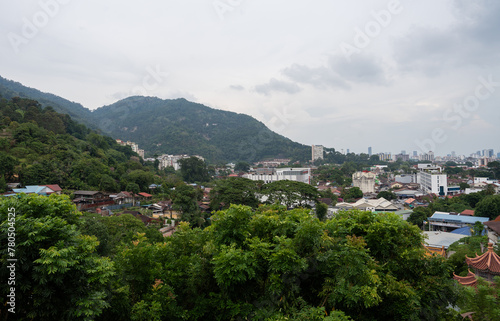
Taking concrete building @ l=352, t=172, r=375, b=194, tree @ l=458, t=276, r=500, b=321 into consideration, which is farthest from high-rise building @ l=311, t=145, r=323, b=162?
tree @ l=458, t=276, r=500, b=321

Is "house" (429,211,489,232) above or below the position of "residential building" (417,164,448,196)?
below

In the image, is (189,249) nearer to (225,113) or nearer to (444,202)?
(444,202)

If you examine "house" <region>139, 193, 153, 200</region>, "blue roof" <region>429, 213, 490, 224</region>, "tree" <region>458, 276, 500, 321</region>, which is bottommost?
"blue roof" <region>429, 213, 490, 224</region>

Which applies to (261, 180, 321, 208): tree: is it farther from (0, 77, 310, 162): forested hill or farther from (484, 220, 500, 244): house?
(0, 77, 310, 162): forested hill

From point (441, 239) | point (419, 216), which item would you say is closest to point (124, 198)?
point (441, 239)

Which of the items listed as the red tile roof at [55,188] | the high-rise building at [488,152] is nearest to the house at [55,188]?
the red tile roof at [55,188]

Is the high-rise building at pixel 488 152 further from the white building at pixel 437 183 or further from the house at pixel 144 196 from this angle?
the house at pixel 144 196
